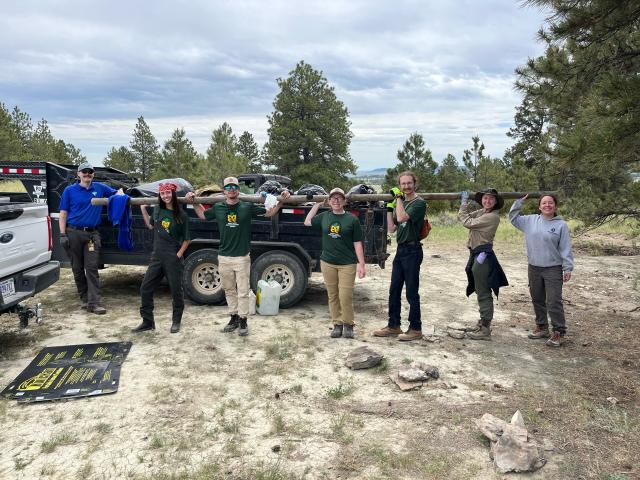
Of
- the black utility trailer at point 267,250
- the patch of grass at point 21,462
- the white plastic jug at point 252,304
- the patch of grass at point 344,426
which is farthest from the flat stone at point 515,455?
the white plastic jug at point 252,304

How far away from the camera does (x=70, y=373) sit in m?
4.45

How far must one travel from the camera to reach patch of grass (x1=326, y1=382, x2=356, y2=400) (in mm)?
4078

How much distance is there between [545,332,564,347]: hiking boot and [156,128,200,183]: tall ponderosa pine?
3262 cm

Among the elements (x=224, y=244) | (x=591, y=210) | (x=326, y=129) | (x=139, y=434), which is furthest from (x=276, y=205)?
(x=326, y=129)

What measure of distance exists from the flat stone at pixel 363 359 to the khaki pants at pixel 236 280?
1539 mm

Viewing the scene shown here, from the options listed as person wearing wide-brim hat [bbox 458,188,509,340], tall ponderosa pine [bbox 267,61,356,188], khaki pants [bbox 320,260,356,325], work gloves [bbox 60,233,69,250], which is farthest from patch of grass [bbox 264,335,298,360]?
tall ponderosa pine [bbox 267,61,356,188]

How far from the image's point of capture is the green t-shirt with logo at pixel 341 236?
5367 millimetres

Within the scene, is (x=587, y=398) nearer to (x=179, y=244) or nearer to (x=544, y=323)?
(x=544, y=323)

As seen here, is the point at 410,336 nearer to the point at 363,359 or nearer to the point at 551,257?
the point at 363,359

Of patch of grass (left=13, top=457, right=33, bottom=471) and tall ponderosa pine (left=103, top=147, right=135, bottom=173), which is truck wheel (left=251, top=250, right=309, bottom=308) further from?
tall ponderosa pine (left=103, top=147, right=135, bottom=173)

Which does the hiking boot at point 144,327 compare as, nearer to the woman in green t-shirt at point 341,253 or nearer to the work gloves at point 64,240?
the work gloves at point 64,240

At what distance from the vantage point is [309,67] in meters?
36.3

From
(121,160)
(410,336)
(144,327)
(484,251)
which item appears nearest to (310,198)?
(410,336)

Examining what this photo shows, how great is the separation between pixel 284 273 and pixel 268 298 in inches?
18.4
